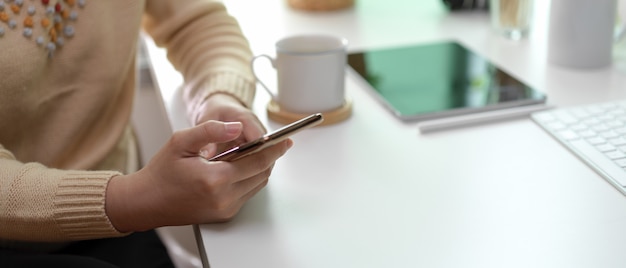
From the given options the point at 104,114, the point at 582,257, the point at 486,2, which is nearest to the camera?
the point at 582,257

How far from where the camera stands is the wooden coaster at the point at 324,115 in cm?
87

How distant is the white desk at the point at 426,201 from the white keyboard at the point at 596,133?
0.01 m

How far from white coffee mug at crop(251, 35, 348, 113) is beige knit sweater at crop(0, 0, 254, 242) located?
2.0 inches

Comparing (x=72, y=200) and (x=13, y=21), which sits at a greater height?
(x=13, y=21)

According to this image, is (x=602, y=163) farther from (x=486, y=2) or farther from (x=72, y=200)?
(x=486, y=2)

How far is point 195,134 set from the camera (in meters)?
0.64

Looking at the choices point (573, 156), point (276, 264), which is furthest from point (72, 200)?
point (573, 156)

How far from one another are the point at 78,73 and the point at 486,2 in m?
0.76

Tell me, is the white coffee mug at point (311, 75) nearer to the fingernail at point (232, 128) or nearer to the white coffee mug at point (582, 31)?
the fingernail at point (232, 128)

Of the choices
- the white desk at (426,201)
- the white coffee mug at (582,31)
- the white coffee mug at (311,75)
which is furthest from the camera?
the white coffee mug at (582,31)

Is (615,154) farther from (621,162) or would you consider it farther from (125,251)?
(125,251)

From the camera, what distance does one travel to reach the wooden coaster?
867 mm

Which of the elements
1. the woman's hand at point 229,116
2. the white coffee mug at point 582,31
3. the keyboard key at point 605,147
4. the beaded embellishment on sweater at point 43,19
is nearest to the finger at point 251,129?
the woman's hand at point 229,116

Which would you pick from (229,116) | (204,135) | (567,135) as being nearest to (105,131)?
(229,116)
